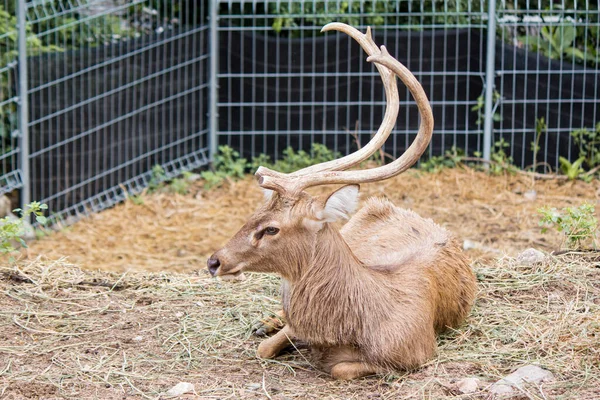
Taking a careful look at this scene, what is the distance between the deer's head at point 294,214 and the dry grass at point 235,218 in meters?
3.32

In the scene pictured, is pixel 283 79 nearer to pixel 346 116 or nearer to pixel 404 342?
pixel 346 116

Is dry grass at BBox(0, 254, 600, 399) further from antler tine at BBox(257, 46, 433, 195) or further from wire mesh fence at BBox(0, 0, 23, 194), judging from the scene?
wire mesh fence at BBox(0, 0, 23, 194)

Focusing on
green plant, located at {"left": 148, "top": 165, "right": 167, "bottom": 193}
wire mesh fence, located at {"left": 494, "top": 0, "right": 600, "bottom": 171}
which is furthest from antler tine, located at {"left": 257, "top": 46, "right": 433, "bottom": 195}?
wire mesh fence, located at {"left": 494, "top": 0, "right": 600, "bottom": 171}

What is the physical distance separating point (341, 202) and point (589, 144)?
6.84m

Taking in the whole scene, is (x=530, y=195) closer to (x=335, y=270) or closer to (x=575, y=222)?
(x=575, y=222)

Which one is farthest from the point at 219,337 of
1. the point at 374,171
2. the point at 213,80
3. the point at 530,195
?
the point at 213,80

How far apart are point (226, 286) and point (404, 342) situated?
1.83 meters

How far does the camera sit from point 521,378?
178 inches

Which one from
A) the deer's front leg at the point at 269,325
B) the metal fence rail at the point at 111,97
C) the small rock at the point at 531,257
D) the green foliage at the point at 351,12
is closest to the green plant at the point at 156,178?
the metal fence rail at the point at 111,97

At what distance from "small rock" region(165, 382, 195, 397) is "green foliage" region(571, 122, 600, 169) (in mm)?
7279

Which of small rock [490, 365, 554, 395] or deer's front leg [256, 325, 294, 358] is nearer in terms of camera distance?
small rock [490, 365, 554, 395]

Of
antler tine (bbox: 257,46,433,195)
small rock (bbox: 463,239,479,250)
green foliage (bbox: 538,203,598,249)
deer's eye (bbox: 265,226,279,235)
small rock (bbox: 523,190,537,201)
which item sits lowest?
small rock (bbox: 463,239,479,250)

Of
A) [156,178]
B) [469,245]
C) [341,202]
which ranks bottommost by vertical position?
[469,245]

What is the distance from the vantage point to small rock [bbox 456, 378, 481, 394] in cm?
445
